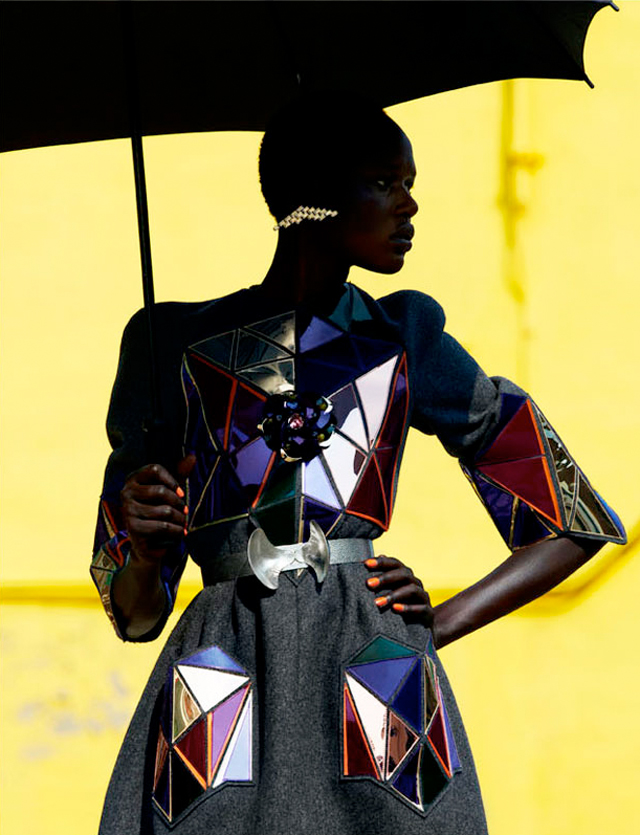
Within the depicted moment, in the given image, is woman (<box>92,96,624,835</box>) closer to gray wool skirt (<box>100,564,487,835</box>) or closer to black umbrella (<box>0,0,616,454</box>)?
gray wool skirt (<box>100,564,487,835</box>)

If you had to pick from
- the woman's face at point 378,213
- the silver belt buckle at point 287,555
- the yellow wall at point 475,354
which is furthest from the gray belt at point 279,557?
the yellow wall at point 475,354

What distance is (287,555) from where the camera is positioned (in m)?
2.30

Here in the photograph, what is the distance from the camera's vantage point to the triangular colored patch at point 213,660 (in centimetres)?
225

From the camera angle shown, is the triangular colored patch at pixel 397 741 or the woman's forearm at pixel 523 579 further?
the woman's forearm at pixel 523 579

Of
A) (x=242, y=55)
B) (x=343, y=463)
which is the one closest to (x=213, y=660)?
(x=343, y=463)

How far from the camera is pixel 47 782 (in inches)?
183

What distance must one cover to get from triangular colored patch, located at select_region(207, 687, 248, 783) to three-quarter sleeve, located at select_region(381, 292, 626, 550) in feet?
1.83

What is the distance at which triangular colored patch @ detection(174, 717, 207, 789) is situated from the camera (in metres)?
2.19

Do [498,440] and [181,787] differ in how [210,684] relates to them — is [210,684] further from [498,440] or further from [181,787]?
[498,440]

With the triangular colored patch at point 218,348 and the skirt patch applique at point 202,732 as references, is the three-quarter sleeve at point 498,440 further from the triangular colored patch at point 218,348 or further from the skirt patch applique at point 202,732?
the skirt patch applique at point 202,732

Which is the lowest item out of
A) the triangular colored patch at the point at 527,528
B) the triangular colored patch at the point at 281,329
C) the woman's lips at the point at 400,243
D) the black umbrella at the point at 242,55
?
the triangular colored patch at the point at 527,528

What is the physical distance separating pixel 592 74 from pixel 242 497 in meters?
Result: 2.84

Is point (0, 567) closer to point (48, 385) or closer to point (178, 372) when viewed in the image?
point (48, 385)

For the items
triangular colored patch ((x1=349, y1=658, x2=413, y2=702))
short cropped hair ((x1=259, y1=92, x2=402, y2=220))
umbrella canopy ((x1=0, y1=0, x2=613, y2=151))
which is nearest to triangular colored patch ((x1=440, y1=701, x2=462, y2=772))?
triangular colored patch ((x1=349, y1=658, x2=413, y2=702))
